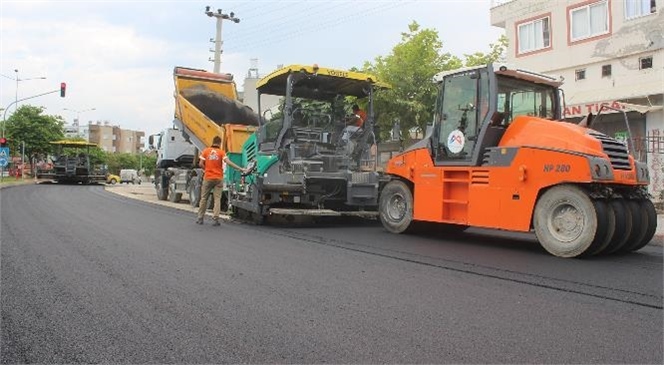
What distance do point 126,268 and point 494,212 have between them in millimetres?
4697

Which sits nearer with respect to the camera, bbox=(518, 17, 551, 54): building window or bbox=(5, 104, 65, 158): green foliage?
bbox=(518, 17, 551, 54): building window

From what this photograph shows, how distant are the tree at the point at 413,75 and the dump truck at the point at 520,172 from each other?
10.9 m

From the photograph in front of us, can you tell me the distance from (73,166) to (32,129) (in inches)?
673

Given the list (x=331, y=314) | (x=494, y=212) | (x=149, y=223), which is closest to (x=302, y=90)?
(x=149, y=223)

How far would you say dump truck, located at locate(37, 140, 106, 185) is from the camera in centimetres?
3303

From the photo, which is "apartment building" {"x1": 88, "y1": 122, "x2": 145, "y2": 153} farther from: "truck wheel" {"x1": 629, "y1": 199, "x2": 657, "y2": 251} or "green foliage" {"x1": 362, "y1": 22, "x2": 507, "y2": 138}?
"truck wheel" {"x1": 629, "y1": 199, "x2": 657, "y2": 251}

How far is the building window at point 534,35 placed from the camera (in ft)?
70.4

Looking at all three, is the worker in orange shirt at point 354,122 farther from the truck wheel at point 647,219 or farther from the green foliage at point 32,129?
the green foliage at point 32,129

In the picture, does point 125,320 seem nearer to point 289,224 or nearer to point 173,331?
point 173,331

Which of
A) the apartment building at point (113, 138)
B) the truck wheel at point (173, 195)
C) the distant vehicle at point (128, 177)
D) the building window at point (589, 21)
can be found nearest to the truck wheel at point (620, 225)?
the truck wheel at point (173, 195)

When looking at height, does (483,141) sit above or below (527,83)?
below

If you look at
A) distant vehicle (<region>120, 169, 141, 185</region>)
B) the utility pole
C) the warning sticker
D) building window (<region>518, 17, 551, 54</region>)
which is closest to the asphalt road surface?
the warning sticker

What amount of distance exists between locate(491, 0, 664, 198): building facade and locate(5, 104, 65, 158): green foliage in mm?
38921

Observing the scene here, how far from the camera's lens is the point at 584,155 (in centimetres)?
679
